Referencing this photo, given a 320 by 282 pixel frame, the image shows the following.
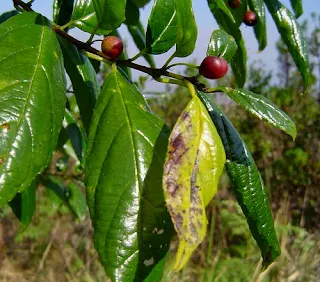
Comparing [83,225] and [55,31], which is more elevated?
[83,225]

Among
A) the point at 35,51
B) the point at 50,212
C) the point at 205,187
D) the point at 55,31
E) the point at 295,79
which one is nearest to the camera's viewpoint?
the point at 205,187

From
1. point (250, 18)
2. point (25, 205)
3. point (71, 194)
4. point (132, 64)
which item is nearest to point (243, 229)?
point (71, 194)

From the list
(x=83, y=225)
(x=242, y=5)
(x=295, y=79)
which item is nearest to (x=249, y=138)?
(x=295, y=79)

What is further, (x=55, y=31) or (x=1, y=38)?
(x=55, y=31)

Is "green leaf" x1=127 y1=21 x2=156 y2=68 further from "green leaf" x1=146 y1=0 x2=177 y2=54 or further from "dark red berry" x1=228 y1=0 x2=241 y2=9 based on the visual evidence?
"green leaf" x1=146 y1=0 x2=177 y2=54

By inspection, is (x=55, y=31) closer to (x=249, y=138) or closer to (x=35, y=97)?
(x=35, y=97)

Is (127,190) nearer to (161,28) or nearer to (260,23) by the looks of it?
(161,28)

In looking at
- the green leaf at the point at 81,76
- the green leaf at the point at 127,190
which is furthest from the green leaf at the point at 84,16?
the green leaf at the point at 127,190
